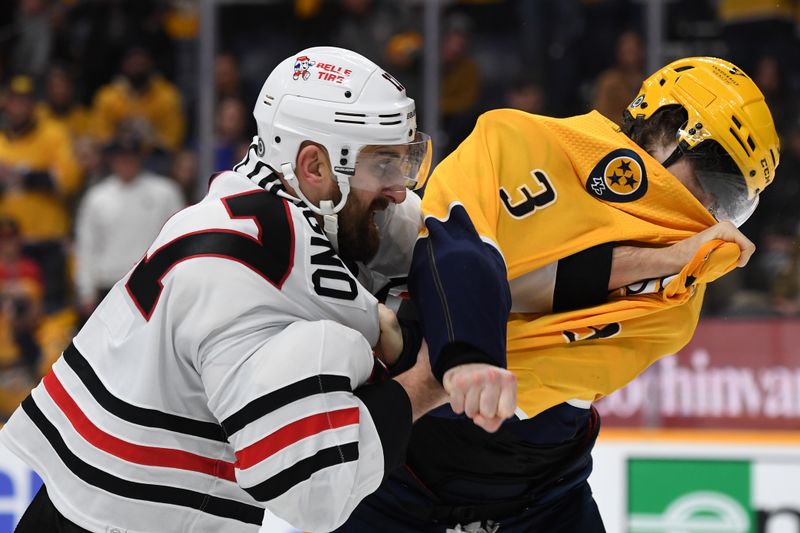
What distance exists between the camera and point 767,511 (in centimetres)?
369

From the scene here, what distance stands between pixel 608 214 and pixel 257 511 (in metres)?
0.83

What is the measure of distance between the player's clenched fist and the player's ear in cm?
42

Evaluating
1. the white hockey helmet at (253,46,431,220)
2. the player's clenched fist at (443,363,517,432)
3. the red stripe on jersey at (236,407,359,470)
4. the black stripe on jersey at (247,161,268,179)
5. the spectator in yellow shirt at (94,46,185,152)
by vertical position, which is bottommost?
the red stripe on jersey at (236,407,359,470)

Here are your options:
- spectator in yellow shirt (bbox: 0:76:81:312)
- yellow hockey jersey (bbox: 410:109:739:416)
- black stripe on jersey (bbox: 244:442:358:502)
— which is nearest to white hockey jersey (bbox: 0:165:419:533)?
black stripe on jersey (bbox: 244:442:358:502)

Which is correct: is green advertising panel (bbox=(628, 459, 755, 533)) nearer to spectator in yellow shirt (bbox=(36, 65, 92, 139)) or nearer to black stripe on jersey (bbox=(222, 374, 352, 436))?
black stripe on jersey (bbox=(222, 374, 352, 436))

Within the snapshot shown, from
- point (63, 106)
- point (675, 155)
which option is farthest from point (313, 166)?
point (63, 106)

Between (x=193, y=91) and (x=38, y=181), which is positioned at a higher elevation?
(x=193, y=91)

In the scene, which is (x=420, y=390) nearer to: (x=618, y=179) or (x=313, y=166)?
(x=313, y=166)

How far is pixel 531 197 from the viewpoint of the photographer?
88.1 inches

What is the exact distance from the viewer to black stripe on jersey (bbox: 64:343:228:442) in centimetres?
196

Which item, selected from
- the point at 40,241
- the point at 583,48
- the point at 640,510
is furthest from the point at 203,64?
the point at 640,510

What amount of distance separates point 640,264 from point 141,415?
931 millimetres

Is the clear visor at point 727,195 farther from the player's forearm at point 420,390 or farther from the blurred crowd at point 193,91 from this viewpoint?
the blurred crowd at point 193,91

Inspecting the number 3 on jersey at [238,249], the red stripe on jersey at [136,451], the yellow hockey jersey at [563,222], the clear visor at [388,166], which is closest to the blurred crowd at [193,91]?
the yellow hockey jersey at [563,222]
